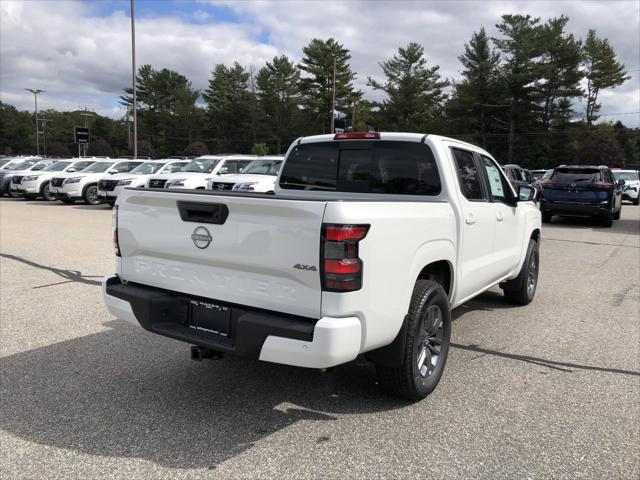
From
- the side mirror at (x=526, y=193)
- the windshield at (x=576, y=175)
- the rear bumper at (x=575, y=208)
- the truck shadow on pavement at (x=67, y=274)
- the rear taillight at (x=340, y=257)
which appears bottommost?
the truck shadow on pavement at (x=67, y=274)

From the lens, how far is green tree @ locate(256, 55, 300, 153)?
7725 centimetres

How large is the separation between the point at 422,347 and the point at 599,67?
73629 mm

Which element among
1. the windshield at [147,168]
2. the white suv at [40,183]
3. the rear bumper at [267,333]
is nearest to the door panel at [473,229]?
the rear bumper at [267,333]

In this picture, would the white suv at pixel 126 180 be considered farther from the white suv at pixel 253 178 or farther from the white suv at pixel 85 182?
the white suv at pixel 253 178

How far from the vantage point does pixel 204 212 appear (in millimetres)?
3332

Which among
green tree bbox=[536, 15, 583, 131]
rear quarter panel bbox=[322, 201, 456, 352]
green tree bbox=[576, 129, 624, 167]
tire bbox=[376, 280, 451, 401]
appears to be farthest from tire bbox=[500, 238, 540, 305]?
green tree bbox=[536, 15, 583, 131]

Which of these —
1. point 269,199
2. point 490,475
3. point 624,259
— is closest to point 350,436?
point 490,475

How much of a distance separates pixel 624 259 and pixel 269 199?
9470 millimetres

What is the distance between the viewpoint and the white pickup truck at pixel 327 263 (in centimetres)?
295

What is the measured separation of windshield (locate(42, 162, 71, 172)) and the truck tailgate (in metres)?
22.5

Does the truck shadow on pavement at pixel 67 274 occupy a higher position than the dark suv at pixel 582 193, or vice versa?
Answer: the dark suv at pixel 582 193

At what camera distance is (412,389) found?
3619 millimetres

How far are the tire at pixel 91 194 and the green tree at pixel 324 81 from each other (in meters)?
53.8

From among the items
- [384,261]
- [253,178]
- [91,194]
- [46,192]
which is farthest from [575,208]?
[46,192]
